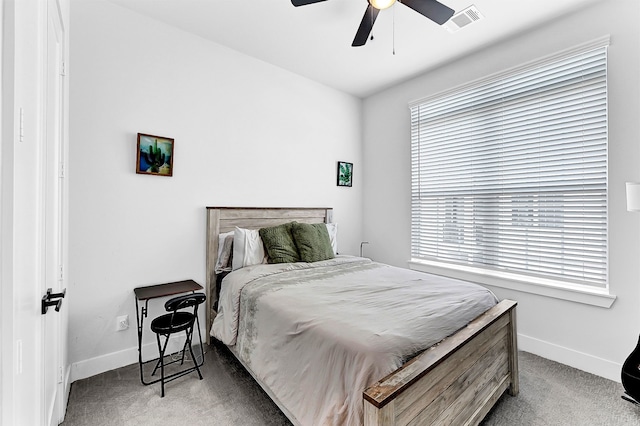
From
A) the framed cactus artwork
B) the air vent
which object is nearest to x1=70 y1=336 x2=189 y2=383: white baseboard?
the framed cactus artwork

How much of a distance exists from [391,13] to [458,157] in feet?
5.46

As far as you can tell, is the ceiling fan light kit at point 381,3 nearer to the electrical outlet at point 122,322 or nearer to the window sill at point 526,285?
the window sill at point 526,285

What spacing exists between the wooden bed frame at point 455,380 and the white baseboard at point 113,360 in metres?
1.35

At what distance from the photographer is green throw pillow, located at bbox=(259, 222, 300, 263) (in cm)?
288

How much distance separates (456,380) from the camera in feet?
5.01

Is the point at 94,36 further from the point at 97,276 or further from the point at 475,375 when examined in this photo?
the point at 475,375

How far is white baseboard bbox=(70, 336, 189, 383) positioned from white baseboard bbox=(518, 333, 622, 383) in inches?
129

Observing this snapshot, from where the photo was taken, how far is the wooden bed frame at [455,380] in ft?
3.80

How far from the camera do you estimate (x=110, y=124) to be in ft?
7.85

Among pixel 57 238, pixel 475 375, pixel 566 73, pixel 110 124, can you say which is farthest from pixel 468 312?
pixel 110 124

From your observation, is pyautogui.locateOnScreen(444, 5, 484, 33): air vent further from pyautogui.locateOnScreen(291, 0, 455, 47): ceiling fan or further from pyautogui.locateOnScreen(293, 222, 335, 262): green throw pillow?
pyautogui.locateOnScreen(293, 222, 335, 262): green throw pillow

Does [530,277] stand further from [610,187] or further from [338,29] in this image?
[338,29]

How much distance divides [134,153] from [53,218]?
1030 millimetres

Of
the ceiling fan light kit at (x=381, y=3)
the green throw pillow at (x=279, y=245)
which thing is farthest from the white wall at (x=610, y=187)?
the green throw pillow at (x=279, y=245)
